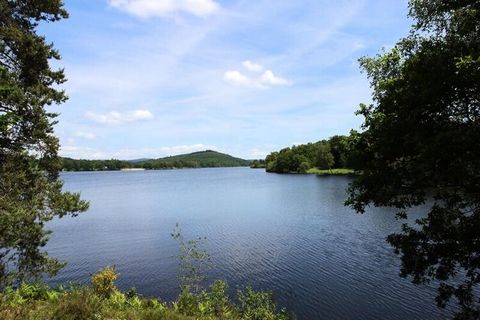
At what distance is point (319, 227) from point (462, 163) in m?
34.7

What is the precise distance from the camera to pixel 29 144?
1761 centimetres

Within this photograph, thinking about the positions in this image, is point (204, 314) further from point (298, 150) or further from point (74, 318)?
point (298, 150)

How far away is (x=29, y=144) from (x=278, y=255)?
864 inches

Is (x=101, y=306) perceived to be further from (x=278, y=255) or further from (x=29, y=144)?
(x=278, y=255)

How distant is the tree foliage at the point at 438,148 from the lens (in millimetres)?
11680

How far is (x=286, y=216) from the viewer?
54.5 metres

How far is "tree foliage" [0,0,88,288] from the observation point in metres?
16.1

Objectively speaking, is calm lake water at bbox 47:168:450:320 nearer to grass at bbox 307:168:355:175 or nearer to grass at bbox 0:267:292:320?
grass at bbox 0:267:292:320

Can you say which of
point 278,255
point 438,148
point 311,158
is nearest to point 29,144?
point 438,148

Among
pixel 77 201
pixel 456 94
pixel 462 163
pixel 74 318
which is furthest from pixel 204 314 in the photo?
pixel 456 94

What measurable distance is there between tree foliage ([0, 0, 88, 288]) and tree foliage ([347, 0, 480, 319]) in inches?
539

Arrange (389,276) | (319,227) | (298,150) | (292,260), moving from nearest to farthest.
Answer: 1. (389,276)
2. (292,260)
3. (319,227)
4. (298,150)

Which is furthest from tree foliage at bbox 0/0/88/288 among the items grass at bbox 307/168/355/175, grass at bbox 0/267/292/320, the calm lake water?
grass at bbox 307/168/355/175

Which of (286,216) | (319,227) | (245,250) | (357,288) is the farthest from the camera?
(286,216)
